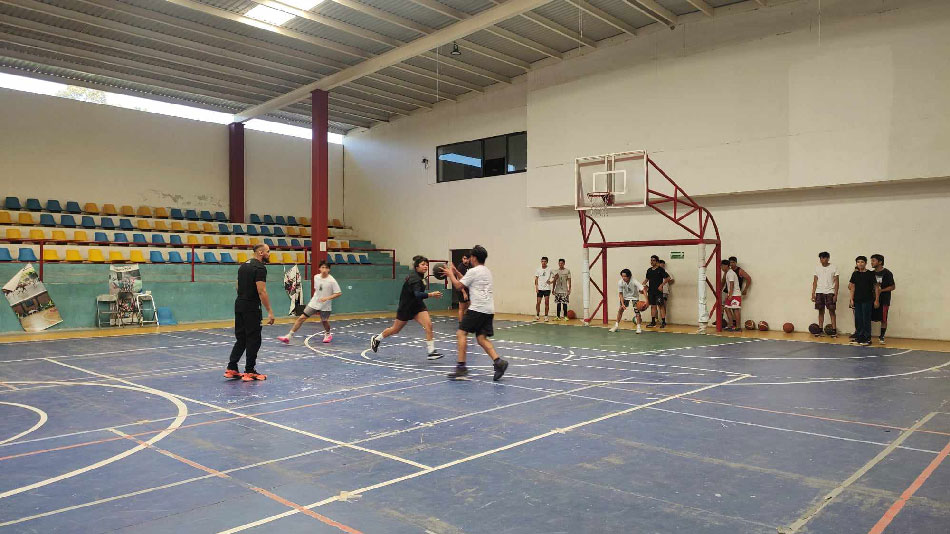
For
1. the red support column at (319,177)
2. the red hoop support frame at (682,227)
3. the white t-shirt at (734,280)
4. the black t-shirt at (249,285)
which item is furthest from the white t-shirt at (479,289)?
the red support column at (319,177)

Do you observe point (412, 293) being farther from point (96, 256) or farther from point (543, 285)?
point (96, 256)

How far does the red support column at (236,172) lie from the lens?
2702cm

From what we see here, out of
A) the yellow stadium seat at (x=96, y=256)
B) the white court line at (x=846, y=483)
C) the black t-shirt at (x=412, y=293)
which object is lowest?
the white court line at (x=846, y=483)

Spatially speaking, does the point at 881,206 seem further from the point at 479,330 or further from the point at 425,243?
the point at 425,243

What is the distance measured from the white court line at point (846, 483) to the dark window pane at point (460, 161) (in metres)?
19.3

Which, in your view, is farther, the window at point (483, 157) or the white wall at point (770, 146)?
the window at point (483, 157)

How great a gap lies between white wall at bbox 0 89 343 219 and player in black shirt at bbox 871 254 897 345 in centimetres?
2335

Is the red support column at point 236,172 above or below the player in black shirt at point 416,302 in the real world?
above

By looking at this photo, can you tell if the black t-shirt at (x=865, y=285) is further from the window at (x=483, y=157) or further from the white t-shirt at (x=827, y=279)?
the window at (x=483, y=157)

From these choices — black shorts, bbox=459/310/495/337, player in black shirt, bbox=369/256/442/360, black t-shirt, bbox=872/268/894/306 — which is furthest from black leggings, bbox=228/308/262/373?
black t-shirt, bbox=872/268/894/306

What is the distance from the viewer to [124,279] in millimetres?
18312

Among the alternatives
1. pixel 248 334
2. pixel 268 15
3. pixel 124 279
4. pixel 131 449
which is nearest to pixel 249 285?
pixel 248 334

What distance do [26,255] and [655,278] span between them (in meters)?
18.4

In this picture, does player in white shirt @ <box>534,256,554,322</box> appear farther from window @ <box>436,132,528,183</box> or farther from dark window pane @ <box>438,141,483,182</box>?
dark window pane @ <box>438,141,483,182</box>
